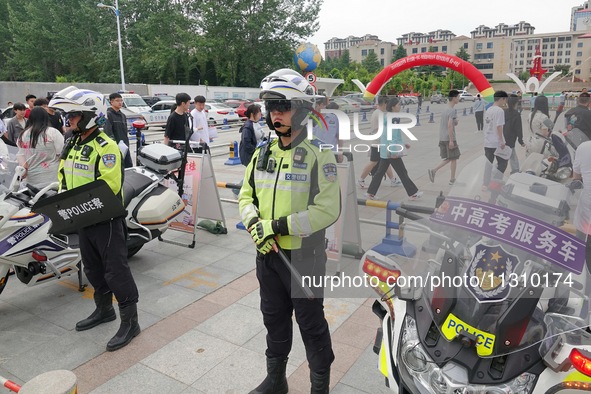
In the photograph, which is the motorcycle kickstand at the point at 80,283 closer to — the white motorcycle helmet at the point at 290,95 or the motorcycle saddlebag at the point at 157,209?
the motorcycle saddlebag at the point at 157,209

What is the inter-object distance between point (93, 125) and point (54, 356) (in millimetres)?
1830

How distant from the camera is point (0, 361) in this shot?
3.46 metres

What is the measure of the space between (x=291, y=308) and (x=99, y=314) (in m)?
2.03

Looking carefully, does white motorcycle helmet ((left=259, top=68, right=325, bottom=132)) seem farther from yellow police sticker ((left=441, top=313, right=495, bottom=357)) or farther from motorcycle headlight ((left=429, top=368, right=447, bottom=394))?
motorcycle headlight ((left=429, top=368, right=447, bottom=394))

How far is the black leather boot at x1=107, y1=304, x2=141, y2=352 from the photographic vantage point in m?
3.62

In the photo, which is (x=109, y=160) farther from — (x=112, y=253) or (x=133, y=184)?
(x=133, y=184)

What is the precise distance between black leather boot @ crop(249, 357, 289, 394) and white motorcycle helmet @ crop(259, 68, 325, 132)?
1.45 m

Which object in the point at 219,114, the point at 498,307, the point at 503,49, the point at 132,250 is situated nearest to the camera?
the point at 498,307

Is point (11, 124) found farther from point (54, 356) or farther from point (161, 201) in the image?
point (54, 356)

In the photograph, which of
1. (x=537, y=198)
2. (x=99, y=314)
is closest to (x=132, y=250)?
(x=99, y=314)

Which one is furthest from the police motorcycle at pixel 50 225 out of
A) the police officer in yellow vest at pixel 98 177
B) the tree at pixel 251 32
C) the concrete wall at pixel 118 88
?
the tree at pixel 251 32

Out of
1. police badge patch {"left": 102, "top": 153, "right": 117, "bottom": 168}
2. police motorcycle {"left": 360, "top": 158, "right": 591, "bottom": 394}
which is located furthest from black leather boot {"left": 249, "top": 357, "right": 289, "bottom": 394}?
police badge patch {"left": 102, "top": 153, "right": 117, "bottom": 168}

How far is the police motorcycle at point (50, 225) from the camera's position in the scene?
3.91m

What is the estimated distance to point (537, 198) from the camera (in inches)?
81.5
